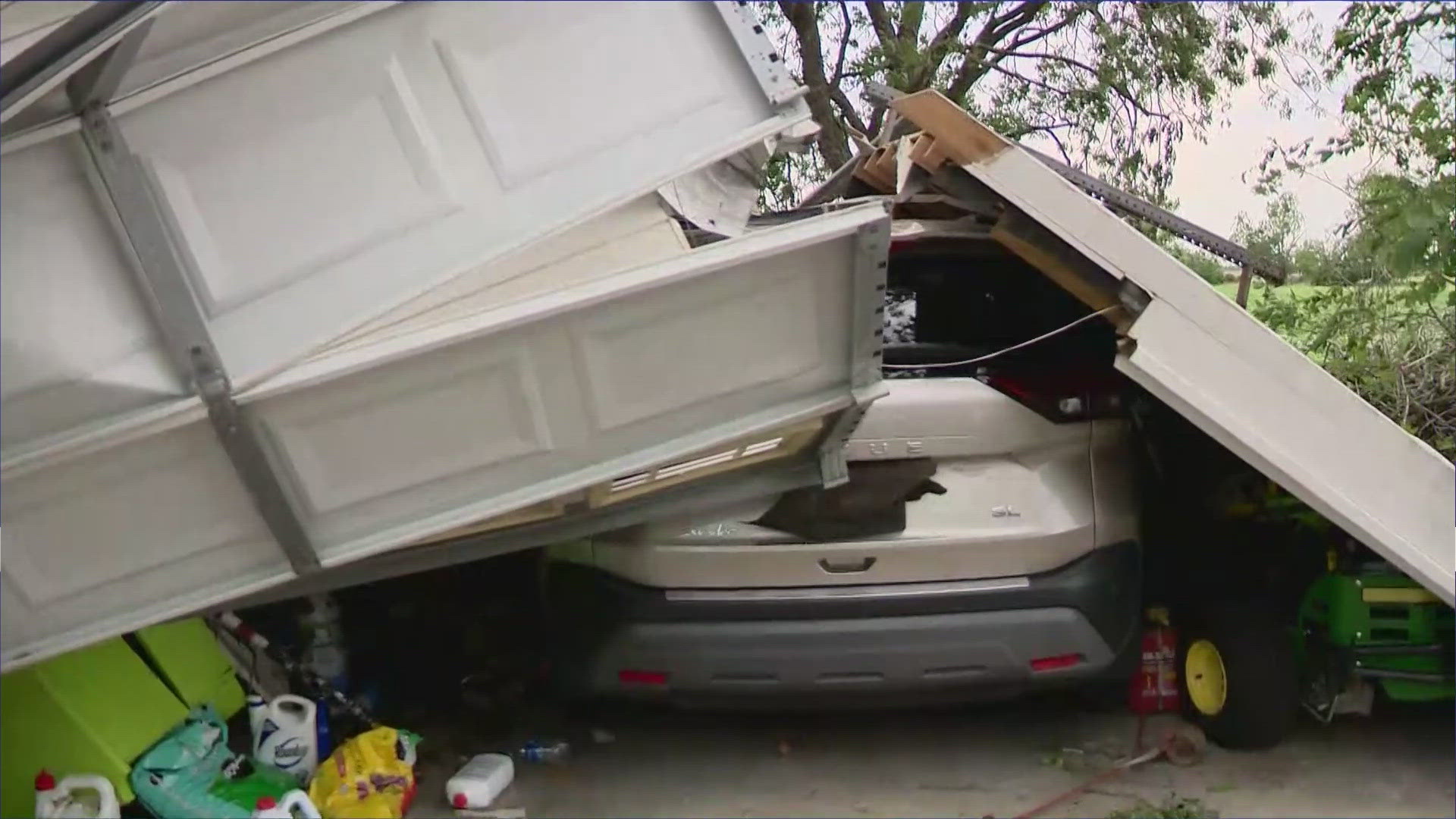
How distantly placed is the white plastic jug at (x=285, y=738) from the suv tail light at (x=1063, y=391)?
254 cm

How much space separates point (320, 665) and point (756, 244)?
2.72 m

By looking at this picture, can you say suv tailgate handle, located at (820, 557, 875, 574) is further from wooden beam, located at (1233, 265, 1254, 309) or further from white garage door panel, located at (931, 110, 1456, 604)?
wooden beam, located at (1233, 265, 1254, 309)

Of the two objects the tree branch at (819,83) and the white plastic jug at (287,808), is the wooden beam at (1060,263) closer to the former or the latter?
the white plastic jug at (287,808)

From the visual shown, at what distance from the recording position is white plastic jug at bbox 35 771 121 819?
11.2 ft

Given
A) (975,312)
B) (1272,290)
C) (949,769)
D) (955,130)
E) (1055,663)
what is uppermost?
(955,130)

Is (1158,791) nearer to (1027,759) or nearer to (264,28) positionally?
(1027,759)

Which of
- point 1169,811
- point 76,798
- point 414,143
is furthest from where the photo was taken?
point 1169,811

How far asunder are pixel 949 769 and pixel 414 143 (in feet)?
8.84

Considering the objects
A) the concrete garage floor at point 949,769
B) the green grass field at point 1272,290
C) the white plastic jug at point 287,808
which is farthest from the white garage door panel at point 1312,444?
the white plastic jug at point 287,808

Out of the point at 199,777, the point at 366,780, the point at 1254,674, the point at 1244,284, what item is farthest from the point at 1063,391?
the point at 199,777

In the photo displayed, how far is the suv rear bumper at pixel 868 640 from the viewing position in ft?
12.1

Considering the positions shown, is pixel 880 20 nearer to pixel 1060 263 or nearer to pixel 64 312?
pixel 1060 263

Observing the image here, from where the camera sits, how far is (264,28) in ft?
8.67

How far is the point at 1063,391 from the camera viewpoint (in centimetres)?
389
